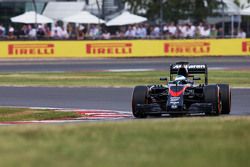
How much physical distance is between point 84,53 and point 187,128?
31173 millimetres

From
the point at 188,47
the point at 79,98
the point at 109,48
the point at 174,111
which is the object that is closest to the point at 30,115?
the point at 174,111

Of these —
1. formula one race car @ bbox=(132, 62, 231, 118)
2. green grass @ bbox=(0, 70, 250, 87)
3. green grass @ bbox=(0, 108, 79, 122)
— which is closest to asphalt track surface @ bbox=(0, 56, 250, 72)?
green grass @ bbox=(0, 70, 250, 87)

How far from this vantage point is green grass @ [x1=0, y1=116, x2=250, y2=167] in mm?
8297

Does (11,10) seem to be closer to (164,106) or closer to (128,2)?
(128,2)

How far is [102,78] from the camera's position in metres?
30.0

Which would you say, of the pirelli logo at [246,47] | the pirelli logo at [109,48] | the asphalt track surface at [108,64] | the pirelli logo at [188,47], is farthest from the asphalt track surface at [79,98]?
the pirelli logo at [246,47]

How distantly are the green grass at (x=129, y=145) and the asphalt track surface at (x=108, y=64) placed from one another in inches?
935

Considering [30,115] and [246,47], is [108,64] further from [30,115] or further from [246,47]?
[30,115]

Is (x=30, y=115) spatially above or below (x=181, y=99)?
below

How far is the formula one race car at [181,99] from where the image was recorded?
16438 mm

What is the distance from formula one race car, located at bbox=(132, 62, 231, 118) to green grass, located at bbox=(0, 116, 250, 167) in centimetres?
502

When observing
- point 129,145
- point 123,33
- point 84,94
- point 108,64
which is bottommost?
point 108,64

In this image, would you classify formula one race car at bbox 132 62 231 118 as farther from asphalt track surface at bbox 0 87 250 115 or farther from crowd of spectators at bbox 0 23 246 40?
crowd of spectators at bbox 0 23 246 40

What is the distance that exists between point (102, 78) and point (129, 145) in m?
20.8
